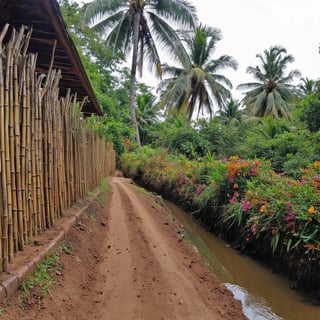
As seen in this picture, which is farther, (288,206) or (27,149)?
(288,206)

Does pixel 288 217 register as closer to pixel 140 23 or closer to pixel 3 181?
pixel 3 181

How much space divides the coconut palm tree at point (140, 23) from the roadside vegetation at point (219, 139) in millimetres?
64

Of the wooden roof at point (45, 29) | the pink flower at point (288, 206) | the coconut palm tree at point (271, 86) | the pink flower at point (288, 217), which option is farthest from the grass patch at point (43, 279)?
the coconut palm tree at point (271, 86)

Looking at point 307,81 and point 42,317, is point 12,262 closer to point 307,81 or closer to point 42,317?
point 42,317

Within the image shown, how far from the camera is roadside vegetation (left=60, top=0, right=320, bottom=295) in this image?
4.89 meters

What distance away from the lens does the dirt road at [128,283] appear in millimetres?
2783

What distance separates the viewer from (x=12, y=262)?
2.84 m

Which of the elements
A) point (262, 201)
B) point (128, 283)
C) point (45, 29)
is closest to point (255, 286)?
point (262, 201)

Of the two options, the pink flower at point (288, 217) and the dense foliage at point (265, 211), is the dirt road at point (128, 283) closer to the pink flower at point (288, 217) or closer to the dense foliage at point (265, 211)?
the dense foliage at point (265, 211)

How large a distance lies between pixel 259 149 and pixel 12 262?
1124cm

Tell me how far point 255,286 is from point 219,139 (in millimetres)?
13931

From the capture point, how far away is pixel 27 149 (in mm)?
3287

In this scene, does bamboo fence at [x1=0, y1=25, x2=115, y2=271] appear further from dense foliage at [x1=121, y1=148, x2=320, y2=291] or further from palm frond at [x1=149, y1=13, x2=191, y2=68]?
palm frond at [x1=149, y1=13, x2=191, y2=68]

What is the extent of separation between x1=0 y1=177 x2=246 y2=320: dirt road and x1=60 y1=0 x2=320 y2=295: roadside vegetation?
126 cm
